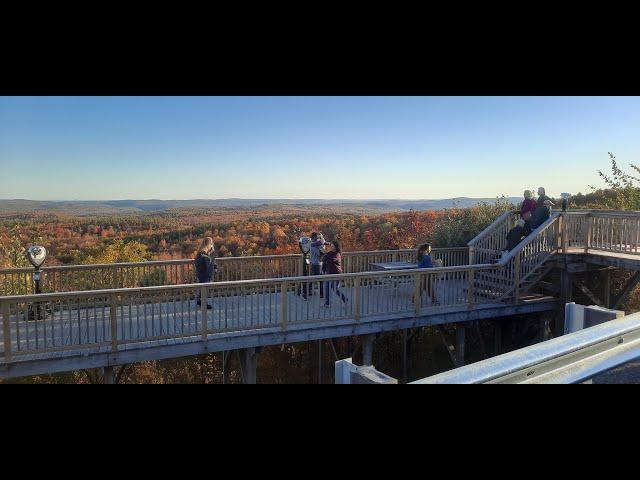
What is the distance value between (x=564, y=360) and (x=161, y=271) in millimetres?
10929

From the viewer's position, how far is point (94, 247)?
19.4 metres

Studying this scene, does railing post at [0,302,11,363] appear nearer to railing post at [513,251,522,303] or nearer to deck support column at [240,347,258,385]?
deck support column at [240,347,258,385]

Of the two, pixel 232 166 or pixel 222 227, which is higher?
pixel 232 166

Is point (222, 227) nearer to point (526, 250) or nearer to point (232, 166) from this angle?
point (232, 166)

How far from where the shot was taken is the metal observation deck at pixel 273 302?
26.5 ft

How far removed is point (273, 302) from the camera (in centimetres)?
1144

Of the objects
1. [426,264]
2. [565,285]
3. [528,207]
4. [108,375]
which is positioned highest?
[528,207]

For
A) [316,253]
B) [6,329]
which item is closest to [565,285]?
[316,253]

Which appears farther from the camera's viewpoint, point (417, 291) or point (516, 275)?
point (516, 275)

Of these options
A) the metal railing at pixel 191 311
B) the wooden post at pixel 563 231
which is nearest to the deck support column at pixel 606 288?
the wooden post at pixel 563 231

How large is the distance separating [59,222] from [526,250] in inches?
1138

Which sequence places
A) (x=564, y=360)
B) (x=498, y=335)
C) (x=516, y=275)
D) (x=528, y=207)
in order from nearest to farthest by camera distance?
1. (x=564, y=360)
2. (x=516, y=275)
3. (x=528, y=207)
4. (x=498, y=335)

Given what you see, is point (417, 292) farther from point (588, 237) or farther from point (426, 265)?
point (588, 237)
